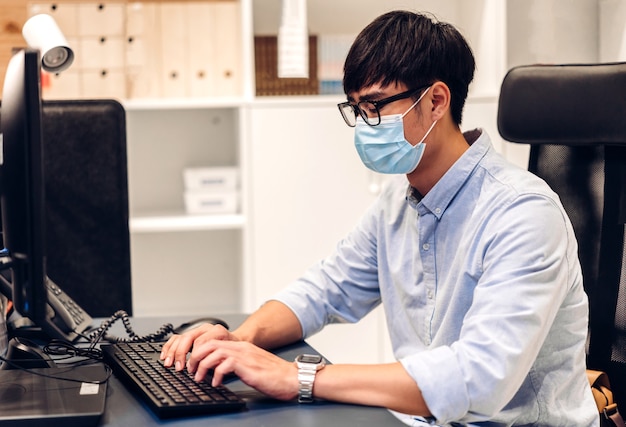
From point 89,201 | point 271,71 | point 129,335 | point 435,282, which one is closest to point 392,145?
point 435,282

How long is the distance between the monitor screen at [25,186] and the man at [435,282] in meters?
0.27

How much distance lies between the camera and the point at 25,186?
3.58 ft

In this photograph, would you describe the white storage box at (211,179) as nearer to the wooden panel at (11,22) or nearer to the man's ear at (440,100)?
the wooden panel at (11,22)

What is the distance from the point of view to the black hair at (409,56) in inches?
58.9

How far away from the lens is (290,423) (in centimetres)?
109

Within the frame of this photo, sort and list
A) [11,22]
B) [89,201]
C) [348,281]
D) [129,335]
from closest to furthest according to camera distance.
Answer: [129,335], [348,281], [89,201], [11,22]

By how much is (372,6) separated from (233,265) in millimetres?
1115

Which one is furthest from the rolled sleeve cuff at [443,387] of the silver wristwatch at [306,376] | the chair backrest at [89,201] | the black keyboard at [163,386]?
the chair backrest at [89,201]

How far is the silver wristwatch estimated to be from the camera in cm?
119

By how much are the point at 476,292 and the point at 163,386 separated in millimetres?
474

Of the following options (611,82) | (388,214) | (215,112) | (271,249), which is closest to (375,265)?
(388,214)

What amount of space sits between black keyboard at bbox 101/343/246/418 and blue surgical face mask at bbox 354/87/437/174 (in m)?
0.53

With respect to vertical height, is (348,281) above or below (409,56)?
below

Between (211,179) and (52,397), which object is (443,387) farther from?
(211,179)
